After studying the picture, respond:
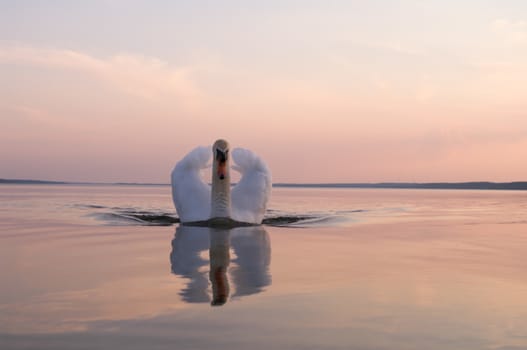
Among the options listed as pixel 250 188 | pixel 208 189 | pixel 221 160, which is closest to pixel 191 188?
pixel 208 189

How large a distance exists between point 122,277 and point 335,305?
2.97 meters

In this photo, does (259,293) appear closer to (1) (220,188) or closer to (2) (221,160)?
(1) (220,188)

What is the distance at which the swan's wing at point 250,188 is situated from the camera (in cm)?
1825

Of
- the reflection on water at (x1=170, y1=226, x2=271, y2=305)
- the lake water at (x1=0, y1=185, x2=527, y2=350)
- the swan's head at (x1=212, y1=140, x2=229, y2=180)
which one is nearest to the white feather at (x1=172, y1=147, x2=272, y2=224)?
the swan's head at (x1=212, y1=140, x2=229, y2=180)

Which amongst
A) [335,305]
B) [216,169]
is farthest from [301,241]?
[335,305]

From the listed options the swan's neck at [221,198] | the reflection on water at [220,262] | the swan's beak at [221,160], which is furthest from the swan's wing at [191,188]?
the reflection on water at [220,262]

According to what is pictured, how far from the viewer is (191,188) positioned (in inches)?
731

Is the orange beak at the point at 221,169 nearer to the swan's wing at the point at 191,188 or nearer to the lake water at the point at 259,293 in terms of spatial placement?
the swan's wing at the point at 191,188

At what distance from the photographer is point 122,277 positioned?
27.6 feet

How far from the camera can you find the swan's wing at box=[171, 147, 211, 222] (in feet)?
59.5

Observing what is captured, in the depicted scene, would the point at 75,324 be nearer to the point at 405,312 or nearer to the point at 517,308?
the point at 405,312

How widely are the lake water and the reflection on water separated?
3 centimetres

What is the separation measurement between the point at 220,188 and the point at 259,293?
10.2 metres

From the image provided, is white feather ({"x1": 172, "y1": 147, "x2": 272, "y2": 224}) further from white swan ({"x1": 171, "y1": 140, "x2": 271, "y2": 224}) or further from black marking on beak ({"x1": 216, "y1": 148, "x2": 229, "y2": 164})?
black marking on beak ({"x1": 216, "y1": 148, "x2": 229, "y2": 164})
